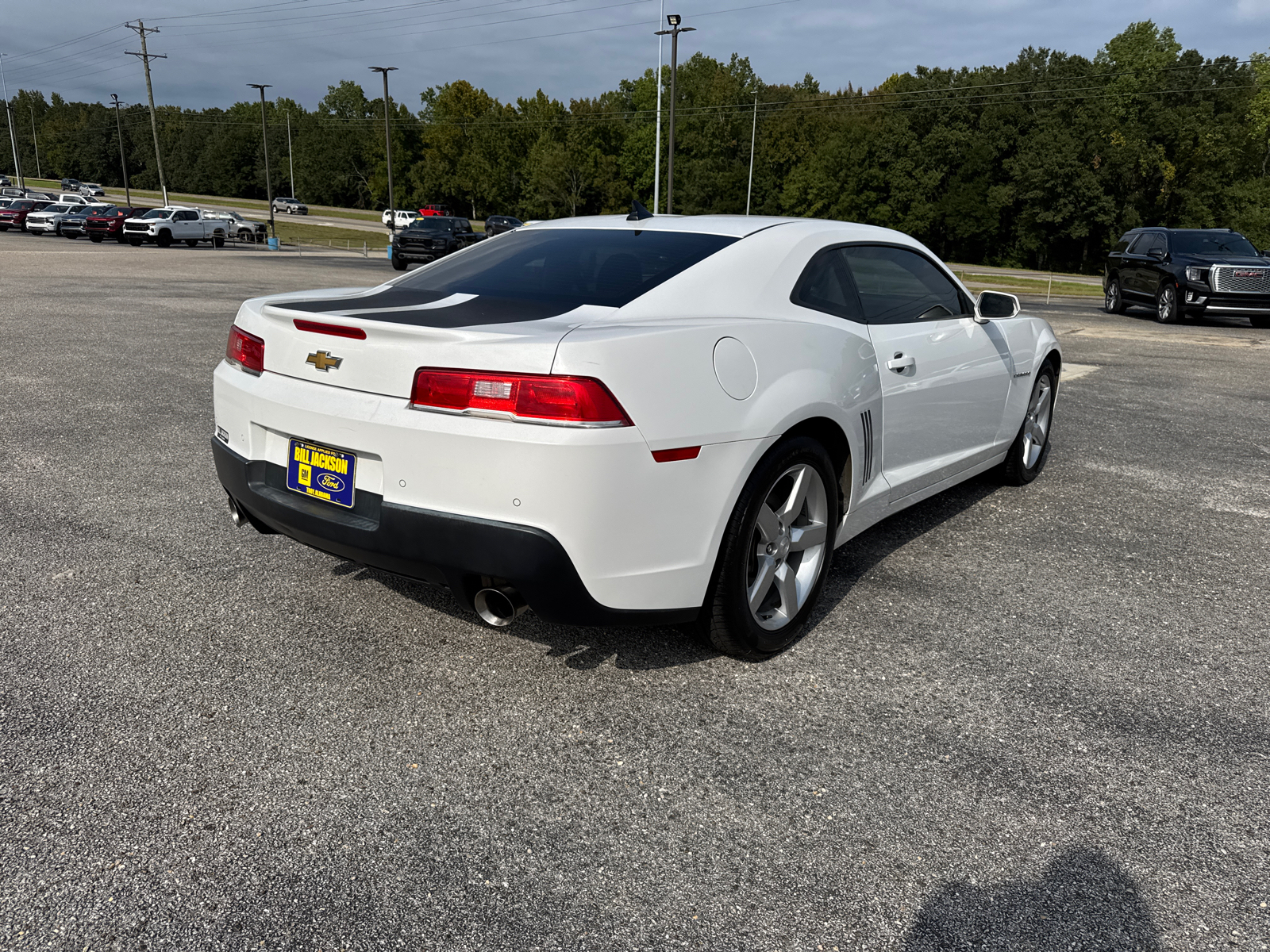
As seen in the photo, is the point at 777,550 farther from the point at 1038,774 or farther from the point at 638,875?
the point at 638,875

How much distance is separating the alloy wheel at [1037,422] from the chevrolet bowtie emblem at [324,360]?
410 centimetres

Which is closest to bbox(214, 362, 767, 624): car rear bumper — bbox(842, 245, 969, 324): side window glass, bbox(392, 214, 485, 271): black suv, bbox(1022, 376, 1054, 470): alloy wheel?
bbox(842, 245, 969, 324): side window glass

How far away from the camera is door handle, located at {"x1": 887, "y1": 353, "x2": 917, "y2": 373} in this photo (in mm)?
3988

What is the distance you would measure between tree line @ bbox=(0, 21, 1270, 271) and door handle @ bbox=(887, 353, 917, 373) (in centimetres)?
3263

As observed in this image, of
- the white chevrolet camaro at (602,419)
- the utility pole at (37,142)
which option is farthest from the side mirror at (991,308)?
the utility pole at (37,142)

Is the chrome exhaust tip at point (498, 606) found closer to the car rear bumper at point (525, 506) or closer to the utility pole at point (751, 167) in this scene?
the car rear bumper at point (525, 506)

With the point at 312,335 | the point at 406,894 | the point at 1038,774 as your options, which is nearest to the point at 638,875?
the point at 406,894

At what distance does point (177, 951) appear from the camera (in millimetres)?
2062

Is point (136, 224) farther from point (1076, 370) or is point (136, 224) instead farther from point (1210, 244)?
point (1076, 370)

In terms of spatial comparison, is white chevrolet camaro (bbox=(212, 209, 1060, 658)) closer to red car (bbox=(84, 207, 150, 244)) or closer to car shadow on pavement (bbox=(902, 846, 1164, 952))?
car shadow on pavement (bbox=(902, 846, 1164, 952))

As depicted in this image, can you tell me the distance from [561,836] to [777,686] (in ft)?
3.58

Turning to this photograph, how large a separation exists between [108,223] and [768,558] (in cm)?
4778

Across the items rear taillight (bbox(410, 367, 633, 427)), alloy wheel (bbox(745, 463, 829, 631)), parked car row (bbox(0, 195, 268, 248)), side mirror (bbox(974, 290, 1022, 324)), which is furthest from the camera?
parked car row (bbox(0, 195, 268, 248))

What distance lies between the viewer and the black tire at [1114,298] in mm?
20406
